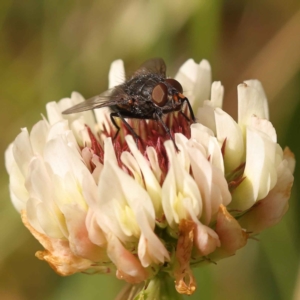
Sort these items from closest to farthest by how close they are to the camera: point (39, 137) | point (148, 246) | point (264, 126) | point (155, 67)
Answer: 1. point (148, 246)
2. point (264, 126)
3. point (39, 137)
4. point (155, 67)

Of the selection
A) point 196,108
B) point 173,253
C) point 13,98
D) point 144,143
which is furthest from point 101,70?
point 173,253

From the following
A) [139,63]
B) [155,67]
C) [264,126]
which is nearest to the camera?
[264,126]

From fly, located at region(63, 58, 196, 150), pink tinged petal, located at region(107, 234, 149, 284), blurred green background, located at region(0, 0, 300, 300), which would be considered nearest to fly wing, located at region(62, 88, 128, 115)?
fly, located at region(63, 58, 196, 150)

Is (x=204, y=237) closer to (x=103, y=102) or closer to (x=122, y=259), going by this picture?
(x=122, y=259)

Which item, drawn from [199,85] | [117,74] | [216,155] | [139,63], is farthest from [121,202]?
[139,63]

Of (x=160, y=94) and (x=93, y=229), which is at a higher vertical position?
(x=160, y=94)

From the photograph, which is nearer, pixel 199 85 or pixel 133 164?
pixel 133 164

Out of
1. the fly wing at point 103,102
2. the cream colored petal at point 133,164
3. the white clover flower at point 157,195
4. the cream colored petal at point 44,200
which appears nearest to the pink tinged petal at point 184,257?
the white clover flower at point 157,195
